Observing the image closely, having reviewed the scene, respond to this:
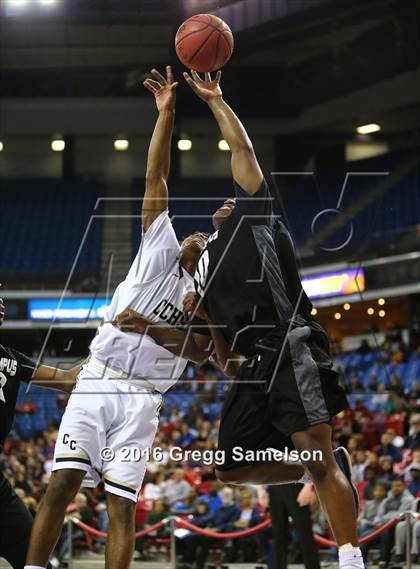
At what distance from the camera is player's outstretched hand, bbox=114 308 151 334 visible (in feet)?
15.9

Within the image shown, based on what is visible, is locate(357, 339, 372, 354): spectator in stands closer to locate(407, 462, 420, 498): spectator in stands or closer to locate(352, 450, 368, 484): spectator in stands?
locate(352, 450, 368, 484): spectator in stands

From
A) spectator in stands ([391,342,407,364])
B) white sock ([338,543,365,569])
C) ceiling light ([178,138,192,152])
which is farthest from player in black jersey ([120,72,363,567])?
ceiling light ([178,138,192,152])

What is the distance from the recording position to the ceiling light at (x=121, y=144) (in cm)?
2700

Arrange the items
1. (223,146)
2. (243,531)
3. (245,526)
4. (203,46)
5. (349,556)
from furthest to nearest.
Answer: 1. (223,146)
2. (245,526)
3. (243,531)
4. (203,46)
5. (349,556)

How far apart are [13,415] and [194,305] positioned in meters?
1.18

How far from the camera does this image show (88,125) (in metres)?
25.6

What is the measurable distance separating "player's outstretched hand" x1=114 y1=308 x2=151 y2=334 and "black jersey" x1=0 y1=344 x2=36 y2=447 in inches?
26.3

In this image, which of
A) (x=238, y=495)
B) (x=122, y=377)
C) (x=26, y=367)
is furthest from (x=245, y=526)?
(x=122, y=377)

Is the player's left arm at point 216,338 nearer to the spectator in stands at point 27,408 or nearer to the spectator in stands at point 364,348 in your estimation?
the spectator in stands at point 27,408

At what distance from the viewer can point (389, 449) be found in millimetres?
12578

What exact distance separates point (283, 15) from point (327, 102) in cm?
346

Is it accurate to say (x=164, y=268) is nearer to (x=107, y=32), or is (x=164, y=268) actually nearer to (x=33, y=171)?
(x=107, y=32)

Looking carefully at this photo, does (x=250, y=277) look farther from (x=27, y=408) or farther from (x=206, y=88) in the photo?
(x=27, y=408)

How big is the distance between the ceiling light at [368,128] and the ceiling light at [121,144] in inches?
265
